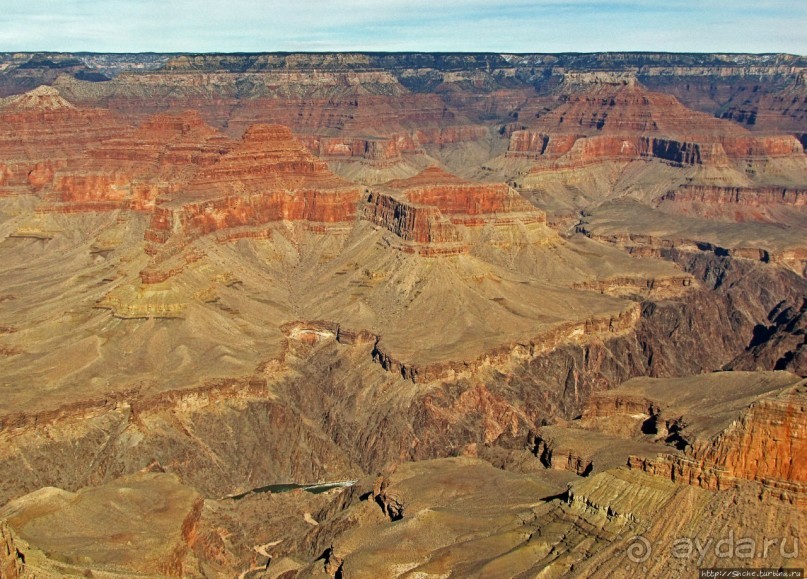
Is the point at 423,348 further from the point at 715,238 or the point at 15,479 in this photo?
the point at 715,238

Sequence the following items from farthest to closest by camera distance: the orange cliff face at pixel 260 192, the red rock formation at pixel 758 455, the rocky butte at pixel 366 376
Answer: the orange cliff face at pixel 260 192, the rocky butte at pixel 366 376, the red rock formation at pixel 758 455

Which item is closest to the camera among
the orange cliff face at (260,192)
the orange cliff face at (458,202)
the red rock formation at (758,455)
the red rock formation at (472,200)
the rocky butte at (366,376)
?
the red rock formation at (758,455)

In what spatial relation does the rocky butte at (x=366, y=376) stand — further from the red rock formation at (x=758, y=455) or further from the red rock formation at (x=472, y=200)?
the red rock formation at (x=472, y=200)

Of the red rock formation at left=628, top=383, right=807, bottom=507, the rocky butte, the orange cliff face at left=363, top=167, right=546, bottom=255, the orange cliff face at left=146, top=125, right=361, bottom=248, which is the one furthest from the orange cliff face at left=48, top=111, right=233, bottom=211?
the red rock formation at left=628, top=383, right=807, bottom=507

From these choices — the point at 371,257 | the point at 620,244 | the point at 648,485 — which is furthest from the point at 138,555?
the point at 620,244

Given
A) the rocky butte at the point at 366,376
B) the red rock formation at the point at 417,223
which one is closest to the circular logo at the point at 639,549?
the rocky butte at the point at 366,376

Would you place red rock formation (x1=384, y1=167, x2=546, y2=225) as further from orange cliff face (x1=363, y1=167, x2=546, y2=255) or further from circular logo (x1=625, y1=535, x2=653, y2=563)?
circular logo (x1=625, y1=535, x2=653, y2=563)

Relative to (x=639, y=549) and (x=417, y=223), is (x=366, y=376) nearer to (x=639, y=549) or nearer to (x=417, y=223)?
(x=417, y=223)
